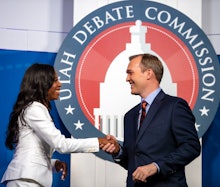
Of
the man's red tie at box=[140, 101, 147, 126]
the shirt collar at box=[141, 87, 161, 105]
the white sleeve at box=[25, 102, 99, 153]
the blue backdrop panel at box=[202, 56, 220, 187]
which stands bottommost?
the blue backdrop panel at box=[202, 56, 220, 187]

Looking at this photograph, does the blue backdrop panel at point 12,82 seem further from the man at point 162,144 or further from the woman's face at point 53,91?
the man at point 162,144

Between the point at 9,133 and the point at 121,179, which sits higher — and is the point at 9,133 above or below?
above

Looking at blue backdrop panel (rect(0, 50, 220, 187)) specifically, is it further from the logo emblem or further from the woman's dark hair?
the woman's dark hair

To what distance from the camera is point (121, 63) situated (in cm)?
292

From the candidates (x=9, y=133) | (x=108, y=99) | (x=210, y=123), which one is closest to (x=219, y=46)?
(x=210, y=123)

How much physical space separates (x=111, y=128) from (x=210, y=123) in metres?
0.65

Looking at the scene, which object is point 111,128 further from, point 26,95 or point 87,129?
point 26,95

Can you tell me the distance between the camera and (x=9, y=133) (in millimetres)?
2205

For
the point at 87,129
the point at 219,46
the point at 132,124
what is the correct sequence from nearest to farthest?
the point at 132,124 < the point at 87,129 < the point at 219,46

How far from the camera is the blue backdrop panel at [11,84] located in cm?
293

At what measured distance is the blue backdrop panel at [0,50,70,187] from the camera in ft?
9.61

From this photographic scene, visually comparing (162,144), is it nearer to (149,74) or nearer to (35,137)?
(149,74)

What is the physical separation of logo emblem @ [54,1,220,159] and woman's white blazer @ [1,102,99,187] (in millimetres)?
617

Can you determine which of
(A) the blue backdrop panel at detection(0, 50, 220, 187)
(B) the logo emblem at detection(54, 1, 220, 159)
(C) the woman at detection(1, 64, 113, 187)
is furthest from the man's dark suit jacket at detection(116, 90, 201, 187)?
(A) the blue backdrop panel at detection(0, 50, 220, 187)
